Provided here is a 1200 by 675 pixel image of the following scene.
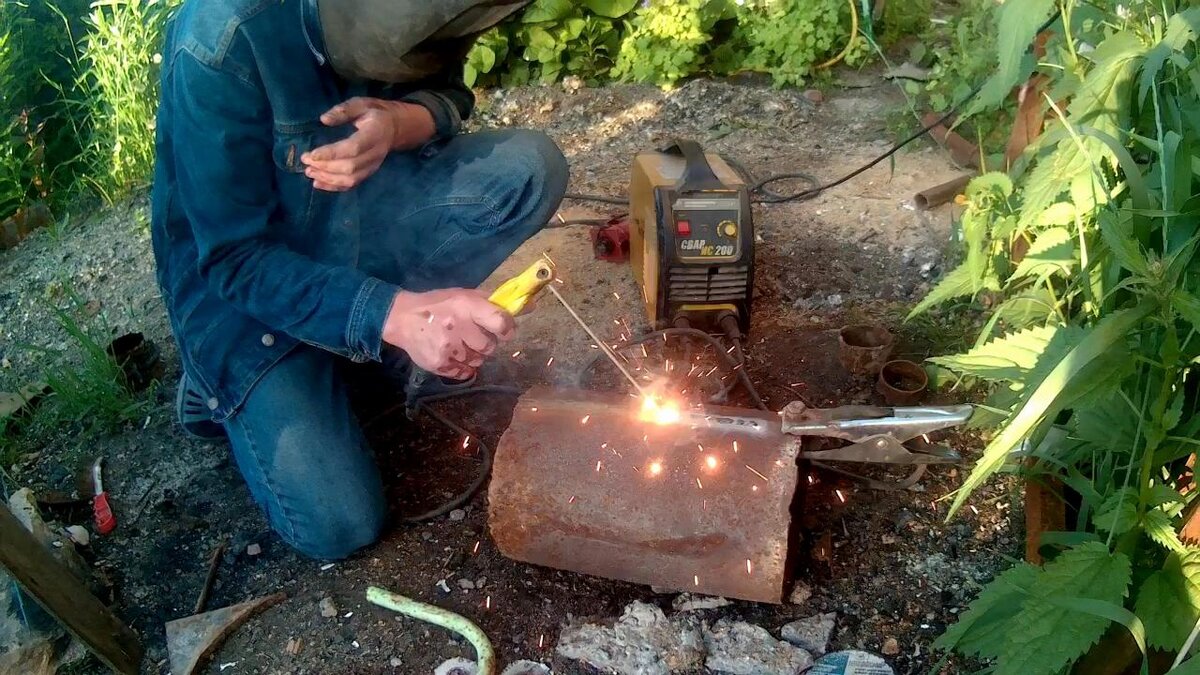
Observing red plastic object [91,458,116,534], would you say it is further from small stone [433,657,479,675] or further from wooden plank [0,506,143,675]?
small stone [433,657,479,675]

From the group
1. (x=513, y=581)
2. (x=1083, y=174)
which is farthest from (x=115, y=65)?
(x=1083, y=174)

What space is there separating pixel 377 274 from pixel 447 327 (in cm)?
77

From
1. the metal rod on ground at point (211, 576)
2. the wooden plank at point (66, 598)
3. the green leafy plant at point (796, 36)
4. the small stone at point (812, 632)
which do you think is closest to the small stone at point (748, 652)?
the small stone at point (812, 632)

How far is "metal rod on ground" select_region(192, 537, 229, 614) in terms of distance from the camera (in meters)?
2.39

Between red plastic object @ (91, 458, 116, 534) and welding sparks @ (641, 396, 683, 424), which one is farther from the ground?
welding sparks @ (641, 396, 683, 424)

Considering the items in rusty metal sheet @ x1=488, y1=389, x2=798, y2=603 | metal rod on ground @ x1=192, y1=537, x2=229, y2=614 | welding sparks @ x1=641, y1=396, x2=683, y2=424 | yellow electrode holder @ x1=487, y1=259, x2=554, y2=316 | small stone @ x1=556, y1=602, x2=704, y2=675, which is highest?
yellow electrode holder @ x1=487, y1=259, x2=554, y2=316

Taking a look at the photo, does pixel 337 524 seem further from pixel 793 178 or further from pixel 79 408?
pixel 793 178

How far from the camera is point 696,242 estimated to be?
9.30 ft

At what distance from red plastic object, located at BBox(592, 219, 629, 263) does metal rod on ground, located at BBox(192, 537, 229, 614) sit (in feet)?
5.65

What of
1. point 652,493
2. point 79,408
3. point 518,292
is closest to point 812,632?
point 652,493

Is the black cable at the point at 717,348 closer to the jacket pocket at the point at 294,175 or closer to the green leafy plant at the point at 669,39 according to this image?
the jacket pocket at the point at 294,175

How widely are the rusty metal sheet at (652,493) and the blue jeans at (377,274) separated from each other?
498 mm

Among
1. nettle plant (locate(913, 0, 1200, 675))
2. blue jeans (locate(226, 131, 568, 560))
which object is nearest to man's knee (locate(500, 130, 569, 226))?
blue jeans (locate(226, 131, 568, 560))

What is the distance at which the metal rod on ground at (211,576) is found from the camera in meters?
2.39
